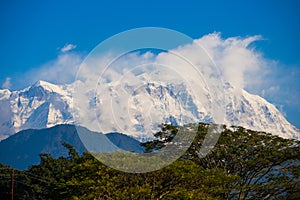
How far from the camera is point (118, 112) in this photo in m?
15.4

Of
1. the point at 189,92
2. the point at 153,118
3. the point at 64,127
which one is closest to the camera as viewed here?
the point at 189,92

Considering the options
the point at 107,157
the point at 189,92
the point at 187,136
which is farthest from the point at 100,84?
the point at 187,136

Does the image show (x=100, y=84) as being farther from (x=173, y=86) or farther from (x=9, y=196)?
(x=9, y=196)

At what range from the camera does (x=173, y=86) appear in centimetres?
1684

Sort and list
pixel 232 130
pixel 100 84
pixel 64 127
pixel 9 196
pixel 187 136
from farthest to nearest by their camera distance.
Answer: pixel 64 127
pixel 9 196
pixel 232 130
pixel 187 136
pixel 100 84

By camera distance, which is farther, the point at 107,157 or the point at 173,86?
the point at 173,86

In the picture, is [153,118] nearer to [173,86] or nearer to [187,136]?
[173,86]

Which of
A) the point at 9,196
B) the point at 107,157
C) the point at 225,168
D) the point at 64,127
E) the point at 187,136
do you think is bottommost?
the point at 107,157

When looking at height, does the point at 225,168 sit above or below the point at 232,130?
below

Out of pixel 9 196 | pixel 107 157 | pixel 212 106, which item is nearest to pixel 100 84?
pixel 107 157

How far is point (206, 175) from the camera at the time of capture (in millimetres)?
15336

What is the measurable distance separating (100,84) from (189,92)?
3.81 meters

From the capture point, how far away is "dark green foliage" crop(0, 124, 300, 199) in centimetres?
1438

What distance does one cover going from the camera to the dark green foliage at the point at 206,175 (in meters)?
14.4
